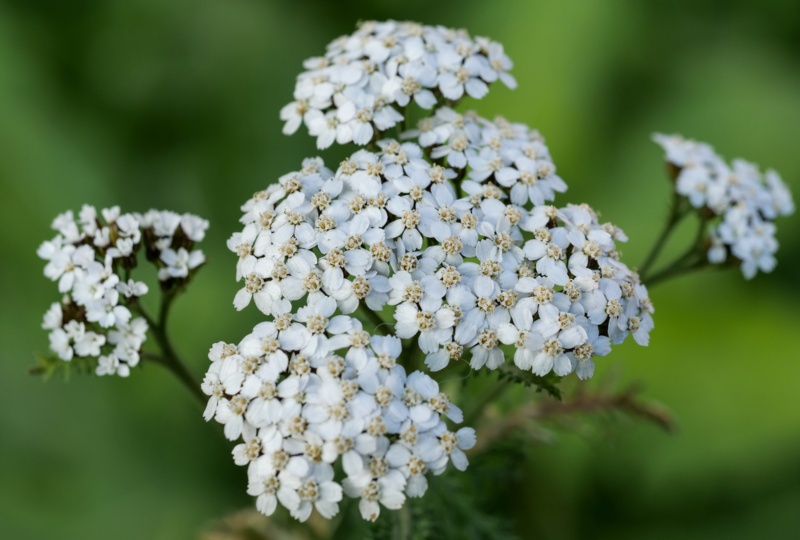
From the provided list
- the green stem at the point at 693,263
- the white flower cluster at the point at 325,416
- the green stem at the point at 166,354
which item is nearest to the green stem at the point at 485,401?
the white flower cluster at the point at 325,416

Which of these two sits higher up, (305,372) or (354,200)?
(354,200)

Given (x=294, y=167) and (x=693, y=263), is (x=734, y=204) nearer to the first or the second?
(x=693, y=263)

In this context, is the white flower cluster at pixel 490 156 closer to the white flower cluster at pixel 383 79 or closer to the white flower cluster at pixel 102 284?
the white flower cluster at pixel 383 79

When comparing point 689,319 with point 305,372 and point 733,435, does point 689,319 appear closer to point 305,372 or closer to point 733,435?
point 733,435

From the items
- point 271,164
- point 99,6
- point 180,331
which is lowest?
point 180,331

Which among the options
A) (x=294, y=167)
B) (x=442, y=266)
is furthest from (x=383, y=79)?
(x=294, y=167)

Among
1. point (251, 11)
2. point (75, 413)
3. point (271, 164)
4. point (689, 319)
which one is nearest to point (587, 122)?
point (689, 319)

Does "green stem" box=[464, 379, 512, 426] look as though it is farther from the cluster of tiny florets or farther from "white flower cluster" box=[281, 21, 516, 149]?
"white flower cluster" box=[281, 21, 516, 149]

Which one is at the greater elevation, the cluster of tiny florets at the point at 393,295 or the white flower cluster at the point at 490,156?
the white flower cluster at the point at 490,156
